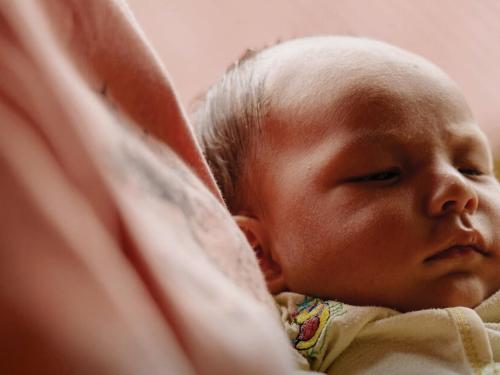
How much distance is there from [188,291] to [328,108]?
0.42 m

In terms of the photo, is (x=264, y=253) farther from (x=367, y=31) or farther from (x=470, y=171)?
(x=367, y=31)

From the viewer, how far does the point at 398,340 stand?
0.57m

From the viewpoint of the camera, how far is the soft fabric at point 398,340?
54cm

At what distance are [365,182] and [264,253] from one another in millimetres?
155

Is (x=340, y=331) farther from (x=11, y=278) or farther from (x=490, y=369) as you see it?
(x=11, y=278)

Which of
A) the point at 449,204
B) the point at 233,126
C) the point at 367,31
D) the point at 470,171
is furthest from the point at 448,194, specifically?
the point at 367,31

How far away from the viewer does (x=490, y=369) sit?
21.0 inches

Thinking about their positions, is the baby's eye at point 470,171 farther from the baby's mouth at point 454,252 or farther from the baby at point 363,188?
the baby's mouth at point 454,252

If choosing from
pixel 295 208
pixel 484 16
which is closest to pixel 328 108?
pixel 295 208

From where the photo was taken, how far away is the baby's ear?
0.69 metres

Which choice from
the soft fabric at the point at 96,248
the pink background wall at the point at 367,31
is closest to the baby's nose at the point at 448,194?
the soft fabric at the point at 96,248

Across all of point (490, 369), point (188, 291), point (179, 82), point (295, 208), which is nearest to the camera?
point (188, 291)

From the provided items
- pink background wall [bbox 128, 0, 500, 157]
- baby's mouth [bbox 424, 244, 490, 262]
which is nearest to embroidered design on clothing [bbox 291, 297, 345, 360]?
baby's mouth [bbox 424, 244, 490, 262]

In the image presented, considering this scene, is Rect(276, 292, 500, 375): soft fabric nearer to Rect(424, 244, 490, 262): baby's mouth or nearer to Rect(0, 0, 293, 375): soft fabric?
Rect(424, 244, 490, 262): baby's mouth
